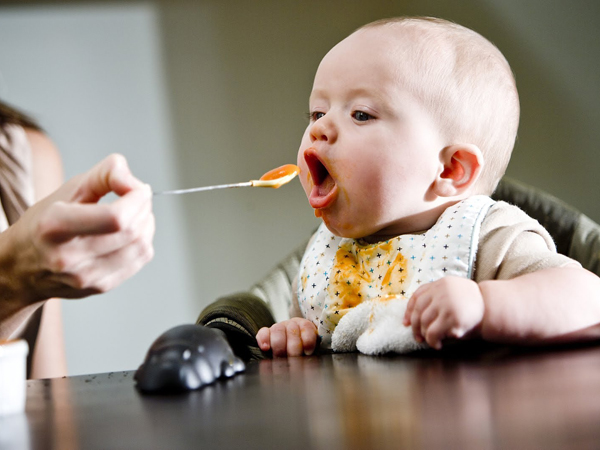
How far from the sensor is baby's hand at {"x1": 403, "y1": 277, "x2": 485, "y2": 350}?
0.79 m

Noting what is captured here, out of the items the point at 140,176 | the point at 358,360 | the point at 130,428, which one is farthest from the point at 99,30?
the point at 130,428

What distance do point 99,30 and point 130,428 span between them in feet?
8.45

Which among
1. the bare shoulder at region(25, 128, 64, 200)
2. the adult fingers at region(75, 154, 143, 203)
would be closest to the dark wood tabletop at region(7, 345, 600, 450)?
the adult fingers at region(75, 154, 143, 203)

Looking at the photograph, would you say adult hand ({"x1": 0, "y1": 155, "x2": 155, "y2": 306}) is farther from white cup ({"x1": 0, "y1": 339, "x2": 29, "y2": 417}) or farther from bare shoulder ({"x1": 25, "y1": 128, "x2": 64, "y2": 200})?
bare shoulder ({"x1": 25, "y1": 128, "x2": 64, "y2": 200})

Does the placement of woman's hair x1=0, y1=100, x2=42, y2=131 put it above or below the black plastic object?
above

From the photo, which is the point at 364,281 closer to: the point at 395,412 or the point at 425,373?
the point at 425,373

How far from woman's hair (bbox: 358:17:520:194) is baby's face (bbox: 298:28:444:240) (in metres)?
0.03

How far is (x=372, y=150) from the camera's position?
1053 mm

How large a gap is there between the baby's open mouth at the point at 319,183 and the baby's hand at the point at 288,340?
22 cm

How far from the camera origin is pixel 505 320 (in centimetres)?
81

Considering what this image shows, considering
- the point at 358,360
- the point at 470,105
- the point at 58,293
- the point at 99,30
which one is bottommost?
the point at 358,360

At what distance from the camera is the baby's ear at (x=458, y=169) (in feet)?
3.61

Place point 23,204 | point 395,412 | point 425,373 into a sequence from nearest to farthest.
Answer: point 395,412
point 425,373
point 23,204

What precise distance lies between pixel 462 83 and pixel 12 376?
86cm
